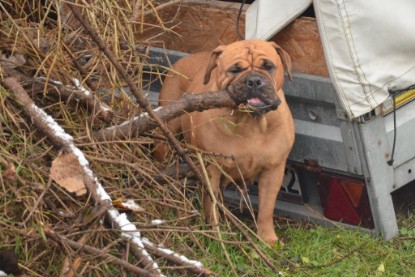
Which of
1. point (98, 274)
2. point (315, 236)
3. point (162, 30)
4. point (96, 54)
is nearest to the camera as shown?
point (98, 274)

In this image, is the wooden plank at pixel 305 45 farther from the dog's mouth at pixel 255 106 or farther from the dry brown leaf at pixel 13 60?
the dry brown leaf at pixel 13 60

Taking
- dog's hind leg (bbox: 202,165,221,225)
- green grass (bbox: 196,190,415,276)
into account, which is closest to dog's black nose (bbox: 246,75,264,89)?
dog's hind leg (bbox: 202,165,221,225)

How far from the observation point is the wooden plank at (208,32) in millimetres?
5578

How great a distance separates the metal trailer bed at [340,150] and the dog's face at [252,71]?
199 mm

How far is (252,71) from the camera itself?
540cm

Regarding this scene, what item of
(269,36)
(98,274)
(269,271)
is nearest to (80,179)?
(98,274)

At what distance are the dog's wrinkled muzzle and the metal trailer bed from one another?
0.30 metres

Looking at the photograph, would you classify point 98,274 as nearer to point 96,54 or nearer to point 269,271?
point 269,271

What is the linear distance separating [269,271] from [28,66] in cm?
151

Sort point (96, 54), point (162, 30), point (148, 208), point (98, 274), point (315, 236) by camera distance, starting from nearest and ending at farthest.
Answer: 1. point (98, 274)
2. point (148, 208)
3. point (96, 54)
4. point (315, 236)
5. point (162, 30)

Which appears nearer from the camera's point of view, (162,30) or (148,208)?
(148,208)

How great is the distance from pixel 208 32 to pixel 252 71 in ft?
2.37

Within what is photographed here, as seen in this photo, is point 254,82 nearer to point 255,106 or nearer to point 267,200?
point 255,106

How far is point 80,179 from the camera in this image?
4.47 meters
